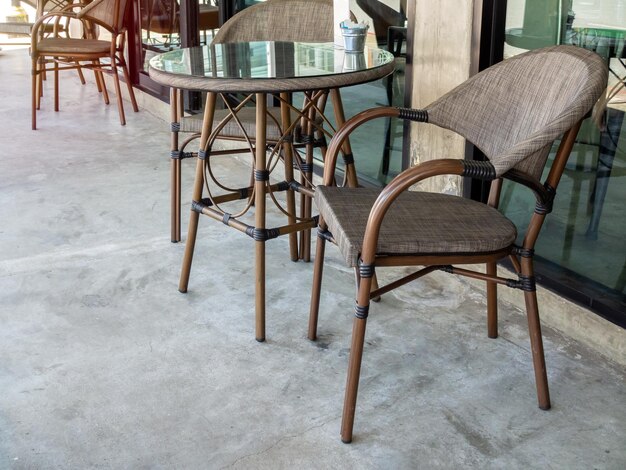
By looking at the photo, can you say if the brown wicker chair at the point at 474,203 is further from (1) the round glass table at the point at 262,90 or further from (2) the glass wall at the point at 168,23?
(2) the glass wall at the point at 168,23

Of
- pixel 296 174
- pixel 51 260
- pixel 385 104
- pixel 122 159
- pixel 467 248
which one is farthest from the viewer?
pixel 122 159

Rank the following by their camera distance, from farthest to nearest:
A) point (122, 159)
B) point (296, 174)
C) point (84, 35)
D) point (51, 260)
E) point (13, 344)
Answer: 1. point (84, 35)
2. point (122, 159)
3. point (296, 174)
4. point (51, 260)
5. point (13, 344)

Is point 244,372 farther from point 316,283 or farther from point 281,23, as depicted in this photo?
point 281,23

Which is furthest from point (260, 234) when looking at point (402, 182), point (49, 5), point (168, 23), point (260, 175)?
point (49, 5)

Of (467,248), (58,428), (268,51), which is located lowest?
(58,428)

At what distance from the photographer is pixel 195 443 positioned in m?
1.96

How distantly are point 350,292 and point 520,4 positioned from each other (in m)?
1.10

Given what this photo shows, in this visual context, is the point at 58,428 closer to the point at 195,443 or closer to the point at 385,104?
→ the point at 195,443

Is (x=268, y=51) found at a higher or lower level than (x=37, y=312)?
higher

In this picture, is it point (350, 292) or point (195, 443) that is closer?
point (195, 443)

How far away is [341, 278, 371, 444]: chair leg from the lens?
74.2 inches

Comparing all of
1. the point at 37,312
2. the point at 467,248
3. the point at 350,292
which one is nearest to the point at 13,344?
the point at 37,312

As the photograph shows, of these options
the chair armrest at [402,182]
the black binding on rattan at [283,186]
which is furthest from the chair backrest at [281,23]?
the chair armrest at [402,182]

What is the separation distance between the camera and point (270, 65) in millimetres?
2500
